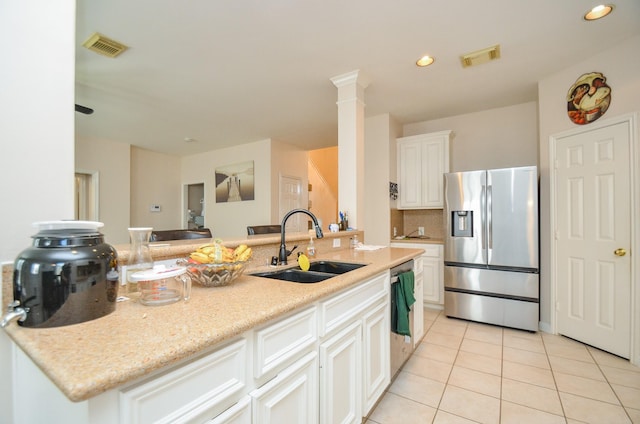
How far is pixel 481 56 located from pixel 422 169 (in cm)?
157

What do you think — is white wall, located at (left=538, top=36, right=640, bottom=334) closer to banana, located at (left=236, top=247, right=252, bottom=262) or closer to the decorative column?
the decorative column

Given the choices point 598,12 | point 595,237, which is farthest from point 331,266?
point 598,12

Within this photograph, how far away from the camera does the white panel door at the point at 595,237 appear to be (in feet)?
7.51

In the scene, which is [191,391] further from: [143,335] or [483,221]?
[483,221]

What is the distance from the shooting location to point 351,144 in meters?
2.89

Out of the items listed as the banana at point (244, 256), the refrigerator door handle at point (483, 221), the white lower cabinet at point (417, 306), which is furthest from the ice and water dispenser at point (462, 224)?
the banana at point (244, 256)

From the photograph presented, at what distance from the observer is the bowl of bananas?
3.81 feet

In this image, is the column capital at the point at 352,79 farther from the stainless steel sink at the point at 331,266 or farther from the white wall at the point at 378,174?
the stainless steel sink at the point at 331,266

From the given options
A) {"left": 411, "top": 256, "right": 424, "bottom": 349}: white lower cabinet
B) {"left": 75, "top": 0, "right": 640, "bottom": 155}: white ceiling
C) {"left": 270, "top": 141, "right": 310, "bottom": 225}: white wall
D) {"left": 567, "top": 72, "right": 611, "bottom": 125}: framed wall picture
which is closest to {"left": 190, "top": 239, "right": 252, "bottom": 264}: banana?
{"left": 411, "top": 256, "right": 424, "bottom": 349}: white lower cabinet

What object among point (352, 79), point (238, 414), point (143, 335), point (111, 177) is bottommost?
point (238, 414)

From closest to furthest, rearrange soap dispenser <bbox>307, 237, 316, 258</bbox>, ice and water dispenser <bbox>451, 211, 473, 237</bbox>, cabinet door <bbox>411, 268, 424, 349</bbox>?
soap dispenser <bbox>307, 237, 316, 258</bbox>, cabinet door <bbox>411, 268, 424, 349</bbox>, ice and water dispenser <bbox>451, 211, 473, 237</bbox>

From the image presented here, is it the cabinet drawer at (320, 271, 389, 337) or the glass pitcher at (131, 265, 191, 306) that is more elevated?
the glass pitcher at (131, 265, 191, 306)

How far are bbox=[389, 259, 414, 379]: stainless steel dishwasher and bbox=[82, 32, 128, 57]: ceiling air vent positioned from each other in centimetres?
288

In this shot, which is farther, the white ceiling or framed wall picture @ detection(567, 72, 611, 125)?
framed wall picture @ detection(567, 72, 611, 125)
